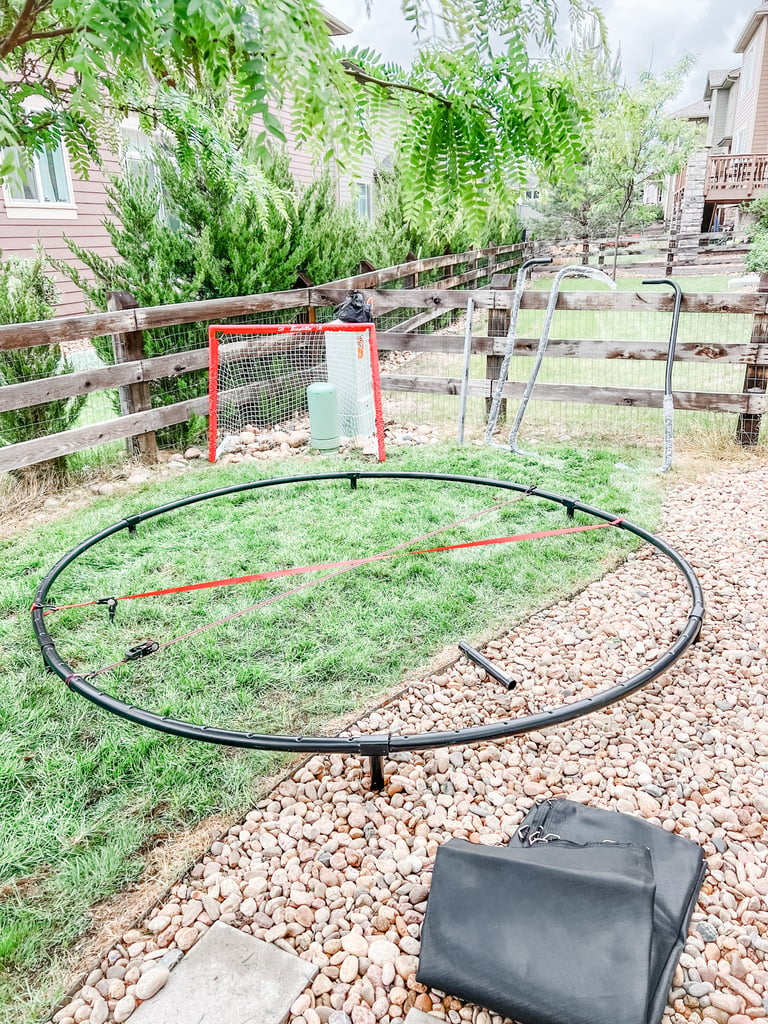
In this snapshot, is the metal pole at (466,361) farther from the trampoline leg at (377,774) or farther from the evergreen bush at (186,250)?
the trampoline leg at (377,774)

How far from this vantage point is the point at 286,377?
22.8 ft

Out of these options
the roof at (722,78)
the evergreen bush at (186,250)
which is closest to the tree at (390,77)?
the evergreen bush at (186,250)

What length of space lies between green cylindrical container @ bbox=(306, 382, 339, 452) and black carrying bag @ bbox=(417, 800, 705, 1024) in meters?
4.34

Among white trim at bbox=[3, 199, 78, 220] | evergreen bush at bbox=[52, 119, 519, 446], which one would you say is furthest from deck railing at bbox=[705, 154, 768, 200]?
white trim at bbox=[3, 199, 78, 220]

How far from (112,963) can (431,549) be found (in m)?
2.48

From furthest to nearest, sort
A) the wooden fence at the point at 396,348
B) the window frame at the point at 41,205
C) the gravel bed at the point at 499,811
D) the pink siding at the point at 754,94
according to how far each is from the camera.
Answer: the pink siding at the point at 754,94 → the window frame at the point at 41,205 → the wooden fence at the point at 396,348 → the gravel bed at the point at 499,811

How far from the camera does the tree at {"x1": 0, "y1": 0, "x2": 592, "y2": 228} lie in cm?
83

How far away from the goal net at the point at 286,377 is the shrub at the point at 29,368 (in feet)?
3.83

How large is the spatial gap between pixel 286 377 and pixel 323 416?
1376 mm

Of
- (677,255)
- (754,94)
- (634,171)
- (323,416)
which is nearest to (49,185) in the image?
(323,416)

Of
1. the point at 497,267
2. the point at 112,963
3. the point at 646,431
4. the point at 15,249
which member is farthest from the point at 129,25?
the point at 497,267

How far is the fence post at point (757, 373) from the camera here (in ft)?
16.6

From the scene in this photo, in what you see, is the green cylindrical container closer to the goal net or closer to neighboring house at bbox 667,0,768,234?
the goal net

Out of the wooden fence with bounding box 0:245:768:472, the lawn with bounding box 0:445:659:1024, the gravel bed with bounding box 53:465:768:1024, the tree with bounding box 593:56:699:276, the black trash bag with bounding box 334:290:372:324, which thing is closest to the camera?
the gravel bed with bounding box 53:465:768:1024
